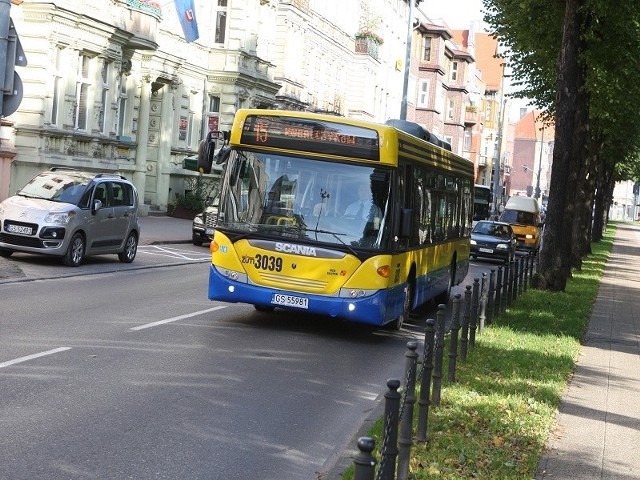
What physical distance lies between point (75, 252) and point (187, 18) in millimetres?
18320

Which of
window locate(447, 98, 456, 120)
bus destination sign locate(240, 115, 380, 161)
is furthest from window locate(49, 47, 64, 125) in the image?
window locate(447, 98, 456, 120)

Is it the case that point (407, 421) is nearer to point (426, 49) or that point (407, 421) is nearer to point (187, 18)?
point (187, 18)

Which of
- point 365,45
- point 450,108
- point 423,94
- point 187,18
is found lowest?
point 187,18

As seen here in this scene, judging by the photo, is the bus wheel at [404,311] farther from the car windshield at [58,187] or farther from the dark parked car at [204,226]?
the dark parked car at [204,226]

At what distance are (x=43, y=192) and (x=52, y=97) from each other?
34.9 ft

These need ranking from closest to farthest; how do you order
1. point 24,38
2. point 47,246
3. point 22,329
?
point 22,329 → point 47,246 → point 24,38

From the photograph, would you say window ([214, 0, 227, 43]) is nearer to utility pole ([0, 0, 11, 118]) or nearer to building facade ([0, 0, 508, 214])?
building facade ([0, 0, 508, 214])

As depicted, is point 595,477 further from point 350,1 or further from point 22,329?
point 350,1

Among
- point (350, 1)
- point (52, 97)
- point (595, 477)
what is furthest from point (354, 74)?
point (595, 477)

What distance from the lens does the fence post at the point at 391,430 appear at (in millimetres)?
5589

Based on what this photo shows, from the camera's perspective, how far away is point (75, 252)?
21.8 m

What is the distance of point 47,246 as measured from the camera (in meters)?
21.1

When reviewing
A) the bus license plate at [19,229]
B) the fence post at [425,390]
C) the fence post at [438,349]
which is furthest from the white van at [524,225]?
the fence post at [425,390]

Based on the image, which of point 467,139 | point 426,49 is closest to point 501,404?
point 426,49
